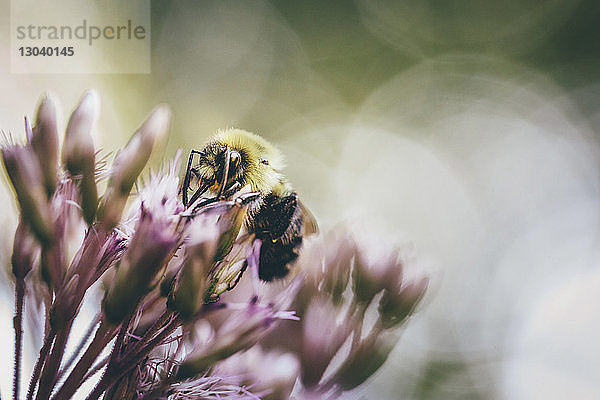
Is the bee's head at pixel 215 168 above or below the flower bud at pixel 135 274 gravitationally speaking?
above

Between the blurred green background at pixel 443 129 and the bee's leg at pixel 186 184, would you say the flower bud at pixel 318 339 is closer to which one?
the bee's leg at pixel 186 184

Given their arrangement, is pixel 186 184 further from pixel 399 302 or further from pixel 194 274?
pixel 399 302

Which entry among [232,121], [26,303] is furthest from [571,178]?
[26,303]

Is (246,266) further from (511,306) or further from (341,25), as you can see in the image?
(511,306)
